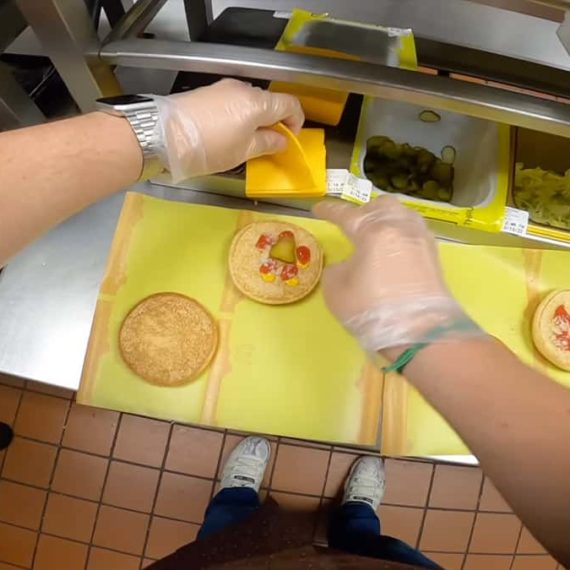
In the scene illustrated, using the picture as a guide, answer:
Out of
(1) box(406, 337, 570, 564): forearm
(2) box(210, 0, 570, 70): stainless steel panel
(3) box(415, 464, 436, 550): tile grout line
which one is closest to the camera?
(1) box(406, 337, 570, 564): forearm

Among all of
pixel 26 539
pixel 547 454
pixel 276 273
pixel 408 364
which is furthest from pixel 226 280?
pixel 26 539

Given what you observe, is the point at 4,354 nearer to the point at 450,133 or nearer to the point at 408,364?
the point at 408,364

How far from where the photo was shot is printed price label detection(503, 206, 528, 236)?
100 cm

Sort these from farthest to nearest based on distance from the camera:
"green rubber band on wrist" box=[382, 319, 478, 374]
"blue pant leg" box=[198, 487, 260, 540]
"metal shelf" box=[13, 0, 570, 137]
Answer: "blue pant leg" box=[198, 487, 260, 540]
"metal shelf" box=[13, 0, 570, 137]
"green rubber band on wrist" box=[382, 319, 478, 374]

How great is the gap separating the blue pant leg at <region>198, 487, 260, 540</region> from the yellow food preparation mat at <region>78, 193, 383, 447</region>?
1.24ft

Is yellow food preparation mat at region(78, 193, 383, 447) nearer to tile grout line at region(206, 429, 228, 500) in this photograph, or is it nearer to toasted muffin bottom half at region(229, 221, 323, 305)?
toasted muffin bottom half at region(229, 221, 323, 305)

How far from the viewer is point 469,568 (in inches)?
55.7

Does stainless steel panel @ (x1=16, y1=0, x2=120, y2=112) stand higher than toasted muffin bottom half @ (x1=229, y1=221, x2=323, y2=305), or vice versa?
stainless steel panel @ (x1=16, y1=0, x2=120, y2=112)

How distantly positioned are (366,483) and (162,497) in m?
0.49

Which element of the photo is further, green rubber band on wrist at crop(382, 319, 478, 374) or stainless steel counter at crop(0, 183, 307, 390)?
stainless steel counter at crop(0, 183, 307, 390)

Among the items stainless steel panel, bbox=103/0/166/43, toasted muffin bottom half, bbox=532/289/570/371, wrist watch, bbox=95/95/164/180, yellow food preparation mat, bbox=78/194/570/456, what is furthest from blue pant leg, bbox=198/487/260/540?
stainless steel panel, bbox=103/0/166/43

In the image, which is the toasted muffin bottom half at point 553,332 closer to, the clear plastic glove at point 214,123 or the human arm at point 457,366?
the human arm at point 457,366

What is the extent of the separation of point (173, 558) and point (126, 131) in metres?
0.78

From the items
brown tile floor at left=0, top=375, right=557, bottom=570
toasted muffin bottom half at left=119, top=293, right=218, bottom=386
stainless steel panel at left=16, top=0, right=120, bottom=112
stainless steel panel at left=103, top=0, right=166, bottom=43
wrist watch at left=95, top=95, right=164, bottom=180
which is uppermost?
stainless steel panel at left=103, top=0, right=166, bottom=43
